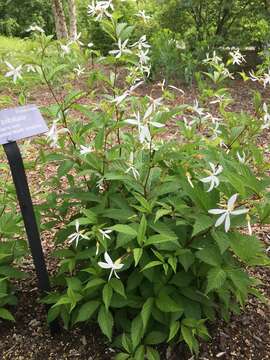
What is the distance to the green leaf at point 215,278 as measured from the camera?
165 centimetres

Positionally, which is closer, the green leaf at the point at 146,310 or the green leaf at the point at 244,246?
→ the green leaf at the point at 244,246

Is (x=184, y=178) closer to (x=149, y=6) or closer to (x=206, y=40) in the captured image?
(x=206, y=40)

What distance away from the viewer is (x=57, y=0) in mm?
9328

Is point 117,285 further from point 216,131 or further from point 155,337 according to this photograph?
point 216,131

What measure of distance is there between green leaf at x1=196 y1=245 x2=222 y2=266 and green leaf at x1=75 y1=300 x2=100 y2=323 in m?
0.52

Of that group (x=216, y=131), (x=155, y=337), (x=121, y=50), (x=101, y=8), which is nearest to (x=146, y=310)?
(x=155, y=337)

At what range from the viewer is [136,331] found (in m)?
1.92

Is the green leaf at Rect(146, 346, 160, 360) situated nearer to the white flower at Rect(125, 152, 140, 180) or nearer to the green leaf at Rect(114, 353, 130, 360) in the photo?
the green leaf at Rect(114, 353, 130, 360)

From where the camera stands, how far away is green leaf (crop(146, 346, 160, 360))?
1.92 m

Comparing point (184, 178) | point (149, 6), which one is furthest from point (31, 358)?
point (149, 6)

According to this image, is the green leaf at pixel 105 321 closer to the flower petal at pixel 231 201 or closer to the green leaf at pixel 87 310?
the green leaf at pixel 87 310

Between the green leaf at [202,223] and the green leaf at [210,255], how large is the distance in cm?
11

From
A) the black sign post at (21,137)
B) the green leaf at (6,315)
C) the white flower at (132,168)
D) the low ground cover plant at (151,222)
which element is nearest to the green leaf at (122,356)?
the low ground cover plant at (151,222)

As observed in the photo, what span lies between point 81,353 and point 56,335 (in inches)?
6.5
